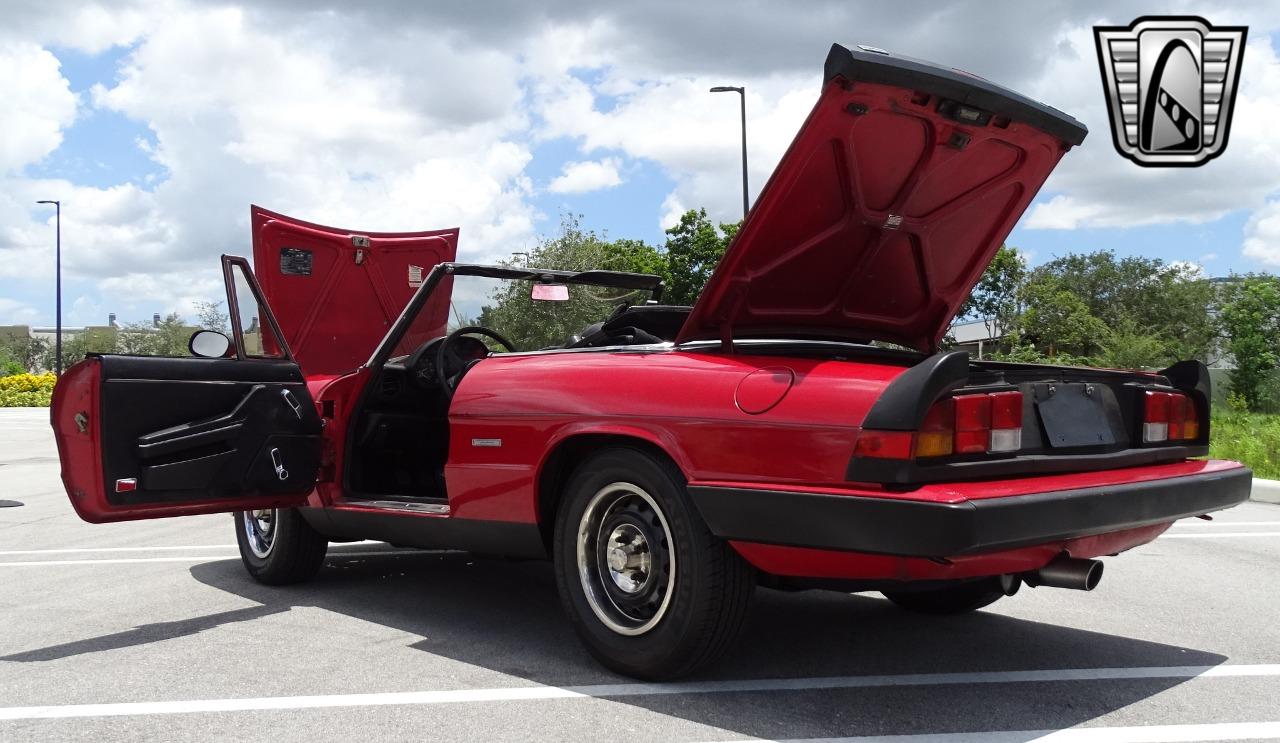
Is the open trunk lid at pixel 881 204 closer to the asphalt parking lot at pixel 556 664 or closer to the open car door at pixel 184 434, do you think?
the asphalt parking lot at pixel 556 664

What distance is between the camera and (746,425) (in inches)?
130

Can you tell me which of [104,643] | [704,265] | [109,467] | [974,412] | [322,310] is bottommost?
[104,643]

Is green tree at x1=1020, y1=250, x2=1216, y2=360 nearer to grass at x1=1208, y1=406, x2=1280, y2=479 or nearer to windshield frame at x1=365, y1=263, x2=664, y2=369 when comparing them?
grass at x1=1208, y1=406, x2=1280, y2=479

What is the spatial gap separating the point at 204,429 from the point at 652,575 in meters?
2.24

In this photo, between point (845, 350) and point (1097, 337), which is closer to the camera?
point (845, 350)

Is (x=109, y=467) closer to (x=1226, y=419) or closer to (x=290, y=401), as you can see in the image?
(x=290, y=401)

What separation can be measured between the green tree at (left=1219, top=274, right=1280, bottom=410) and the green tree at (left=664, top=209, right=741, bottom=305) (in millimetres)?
14151

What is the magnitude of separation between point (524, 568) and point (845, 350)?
8.83 feet

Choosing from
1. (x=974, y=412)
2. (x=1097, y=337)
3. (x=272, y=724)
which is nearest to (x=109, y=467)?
(x=272, y=724)

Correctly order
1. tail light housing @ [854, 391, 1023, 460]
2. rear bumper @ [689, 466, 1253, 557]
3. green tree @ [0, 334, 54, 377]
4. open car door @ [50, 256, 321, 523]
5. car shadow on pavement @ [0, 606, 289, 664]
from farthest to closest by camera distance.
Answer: green tree @ [0, 334, 54, 377] < open car door @ [50, 256, 321, 523] < car shadow on pavement @ [0, 606, 289, 664] < tail light housing @ [854, 391, 1023, 460] < rear bumper @ [689, 466, 1253, 557]

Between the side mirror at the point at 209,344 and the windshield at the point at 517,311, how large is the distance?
0.77 m

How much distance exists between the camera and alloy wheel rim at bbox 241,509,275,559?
5582mm

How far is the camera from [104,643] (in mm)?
4418

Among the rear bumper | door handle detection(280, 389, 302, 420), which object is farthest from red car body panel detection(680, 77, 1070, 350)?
door handle detection(280, 389, 302, 420)
